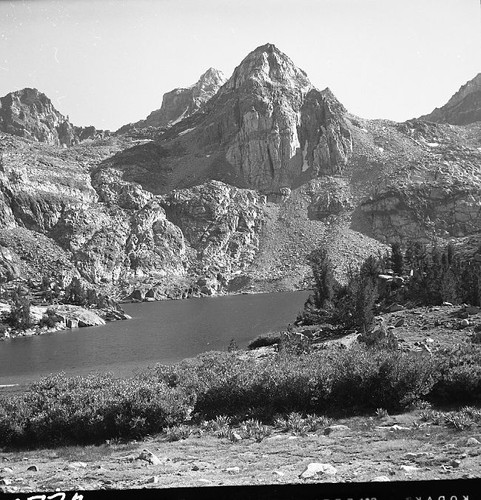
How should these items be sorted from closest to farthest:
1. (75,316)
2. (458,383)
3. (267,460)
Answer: (267,460) < (458,383) < (75,316)

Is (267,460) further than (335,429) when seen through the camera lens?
No

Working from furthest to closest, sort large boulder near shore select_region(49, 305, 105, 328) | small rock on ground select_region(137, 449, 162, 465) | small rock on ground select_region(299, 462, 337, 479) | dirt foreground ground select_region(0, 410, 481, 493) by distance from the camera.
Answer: large boulder near shore select_region(49, 305, 105, 328), small rock on ground select_region(137, 449, 162, 465), dirt foreground ground select_region(0, 410, 481, 493), small rock on ground select_region(299, 462, 337, 479)

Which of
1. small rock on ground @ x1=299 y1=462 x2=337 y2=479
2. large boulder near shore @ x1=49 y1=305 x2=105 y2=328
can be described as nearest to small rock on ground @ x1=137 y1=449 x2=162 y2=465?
small rock on ground @ x1=299 y1=462 x2=337 y2=479

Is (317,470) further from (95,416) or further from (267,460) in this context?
(95,416)

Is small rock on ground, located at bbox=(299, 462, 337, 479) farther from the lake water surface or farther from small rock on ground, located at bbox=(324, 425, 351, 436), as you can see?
the lake water surface

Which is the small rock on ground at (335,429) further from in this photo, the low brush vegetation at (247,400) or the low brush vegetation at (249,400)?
the low brush vegetation at (247,400)

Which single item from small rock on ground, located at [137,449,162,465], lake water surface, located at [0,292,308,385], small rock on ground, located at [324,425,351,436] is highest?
small rock on ground, located at [137,449,162,465]

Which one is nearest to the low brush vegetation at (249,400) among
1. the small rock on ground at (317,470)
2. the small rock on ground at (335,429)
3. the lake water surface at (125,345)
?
the small rock on ground at (335,429)

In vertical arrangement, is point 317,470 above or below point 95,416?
above

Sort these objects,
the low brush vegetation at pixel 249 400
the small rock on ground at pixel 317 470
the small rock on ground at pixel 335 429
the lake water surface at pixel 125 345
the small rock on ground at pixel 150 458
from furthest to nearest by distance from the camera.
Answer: the lake water surface at pixel 125 345
the low brush vegetation at pixel 249 400
the small rock on ground at pixel 335 429
the small rock on ground at pixel 150 458
the small rock on ground at pixel 317 470

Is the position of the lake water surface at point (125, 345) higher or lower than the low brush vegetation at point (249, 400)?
lower

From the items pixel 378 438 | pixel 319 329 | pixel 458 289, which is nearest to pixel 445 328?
pixel 319 329

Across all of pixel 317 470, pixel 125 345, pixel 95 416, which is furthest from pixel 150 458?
pixel 125 345

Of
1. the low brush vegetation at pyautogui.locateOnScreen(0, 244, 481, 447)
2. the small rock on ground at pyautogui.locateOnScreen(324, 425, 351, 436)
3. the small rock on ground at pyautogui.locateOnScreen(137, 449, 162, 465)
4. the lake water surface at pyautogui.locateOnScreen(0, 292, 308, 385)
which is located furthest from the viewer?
the lake water surface at pyautogui.locateOnScreen(0, 292, 308, 385)
